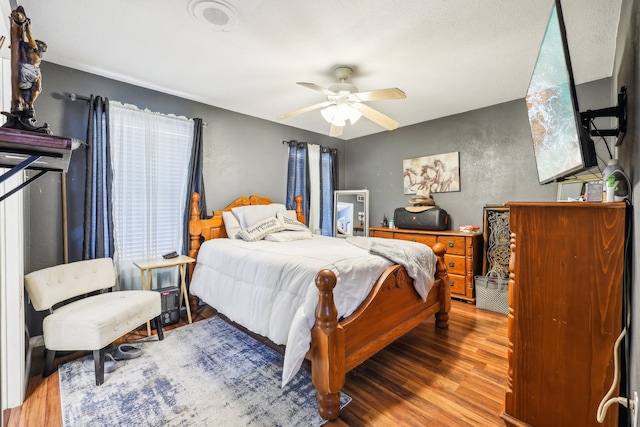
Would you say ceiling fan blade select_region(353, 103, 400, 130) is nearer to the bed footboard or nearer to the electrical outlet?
the bed footboard

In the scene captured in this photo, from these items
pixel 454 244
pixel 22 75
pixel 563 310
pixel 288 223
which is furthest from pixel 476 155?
pixel 22 75

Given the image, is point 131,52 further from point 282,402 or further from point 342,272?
point 282,402

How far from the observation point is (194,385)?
74.2 inches

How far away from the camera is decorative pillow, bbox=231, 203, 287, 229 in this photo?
→ 3414 mm

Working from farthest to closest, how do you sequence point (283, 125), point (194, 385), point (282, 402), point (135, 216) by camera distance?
point (283, 125) < point (135, 216) < point (194, 385) < point (282, 402)

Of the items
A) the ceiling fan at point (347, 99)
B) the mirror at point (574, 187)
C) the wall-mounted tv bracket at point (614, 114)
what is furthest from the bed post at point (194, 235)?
the mirror at point (574, 187)

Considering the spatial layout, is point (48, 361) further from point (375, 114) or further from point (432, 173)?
point (432, 173)

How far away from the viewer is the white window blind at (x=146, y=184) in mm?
2781

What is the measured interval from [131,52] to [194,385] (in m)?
2.62

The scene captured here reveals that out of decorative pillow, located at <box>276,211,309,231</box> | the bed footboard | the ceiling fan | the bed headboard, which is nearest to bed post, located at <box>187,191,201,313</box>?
the bed headboard

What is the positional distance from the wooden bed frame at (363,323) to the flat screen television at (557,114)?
1.17 metres

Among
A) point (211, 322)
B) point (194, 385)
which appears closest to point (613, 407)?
point (194, 385)

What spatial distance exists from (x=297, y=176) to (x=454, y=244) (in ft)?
7.90

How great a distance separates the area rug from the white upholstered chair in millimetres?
169
